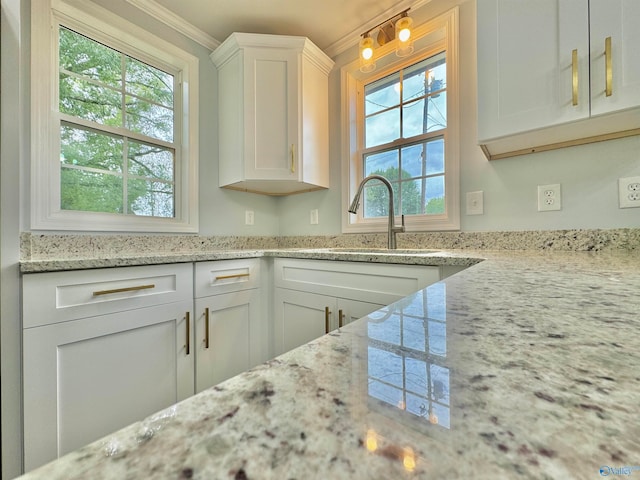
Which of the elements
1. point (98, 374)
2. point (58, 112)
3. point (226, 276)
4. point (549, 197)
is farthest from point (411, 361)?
point (58, 112)

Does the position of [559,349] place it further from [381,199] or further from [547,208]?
[381,199]

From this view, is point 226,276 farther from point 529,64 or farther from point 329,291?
point 529,64

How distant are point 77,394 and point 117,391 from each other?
0.42ft

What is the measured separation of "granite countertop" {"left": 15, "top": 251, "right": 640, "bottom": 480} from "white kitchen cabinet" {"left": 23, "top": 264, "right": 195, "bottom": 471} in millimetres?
1187

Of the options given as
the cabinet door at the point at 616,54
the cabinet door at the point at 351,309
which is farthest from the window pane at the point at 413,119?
the cabinet door at the point at 351,309

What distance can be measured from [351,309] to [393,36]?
1.69 m

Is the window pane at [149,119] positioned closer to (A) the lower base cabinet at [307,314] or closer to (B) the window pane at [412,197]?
(A) the lower base cabinet at [307,314]

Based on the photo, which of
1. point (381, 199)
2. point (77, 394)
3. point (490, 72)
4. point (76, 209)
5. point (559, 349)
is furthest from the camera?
point (381, 199)

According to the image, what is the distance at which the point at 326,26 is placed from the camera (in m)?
1.95

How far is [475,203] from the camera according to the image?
155cm

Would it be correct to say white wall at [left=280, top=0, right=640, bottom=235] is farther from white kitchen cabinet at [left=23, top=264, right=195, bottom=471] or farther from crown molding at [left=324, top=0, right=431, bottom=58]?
white kitchen cabinet at [left=23, top=264, right=195, bottom=471]

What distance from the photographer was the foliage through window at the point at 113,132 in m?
1.51

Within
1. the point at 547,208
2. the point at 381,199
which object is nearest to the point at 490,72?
the point at 547,208

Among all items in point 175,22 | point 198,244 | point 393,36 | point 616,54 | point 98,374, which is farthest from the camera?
point 198,244
